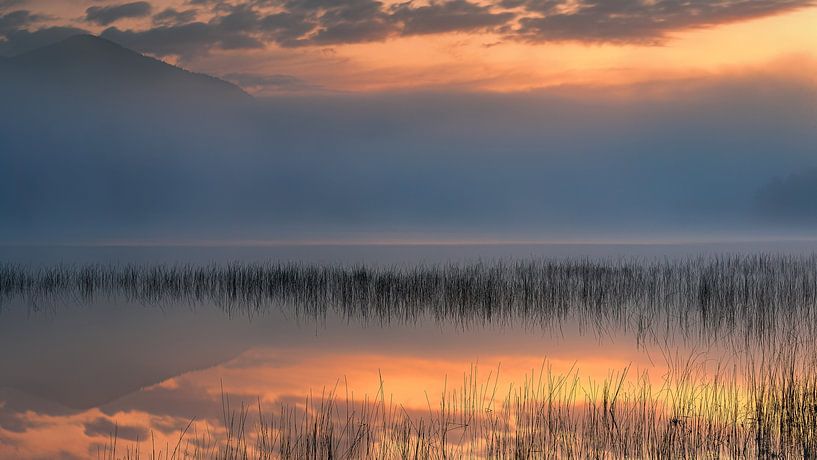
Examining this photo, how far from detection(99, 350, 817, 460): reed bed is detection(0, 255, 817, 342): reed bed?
4.20 metres

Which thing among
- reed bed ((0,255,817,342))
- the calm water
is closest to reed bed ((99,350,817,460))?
the calm water

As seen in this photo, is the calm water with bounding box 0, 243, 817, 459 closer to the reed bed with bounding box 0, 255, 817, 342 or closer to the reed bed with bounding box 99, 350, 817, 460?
the reed bed with bounding box 99, 350, 817, 460

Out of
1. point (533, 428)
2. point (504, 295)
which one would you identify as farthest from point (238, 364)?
point (504, 295)

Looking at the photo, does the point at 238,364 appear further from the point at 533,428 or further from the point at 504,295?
the point at 504,295

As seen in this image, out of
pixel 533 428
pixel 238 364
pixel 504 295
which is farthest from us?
pixel 504 295

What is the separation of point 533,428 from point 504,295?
8146 millimetres

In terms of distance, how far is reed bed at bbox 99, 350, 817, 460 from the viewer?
16.1ft

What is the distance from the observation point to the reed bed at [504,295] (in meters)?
11.3

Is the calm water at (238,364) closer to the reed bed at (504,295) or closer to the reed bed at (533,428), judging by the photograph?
the reed bed at (533,428)

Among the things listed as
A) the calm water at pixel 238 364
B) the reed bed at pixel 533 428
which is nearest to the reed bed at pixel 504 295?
the calm water at pixel 238 364

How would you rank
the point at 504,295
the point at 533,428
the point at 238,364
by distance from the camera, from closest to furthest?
the point at 533,428 → the point at 238,364 → the point at 504,295

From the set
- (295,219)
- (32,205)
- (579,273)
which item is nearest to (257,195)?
(295,219)

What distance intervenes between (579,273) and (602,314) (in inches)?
192

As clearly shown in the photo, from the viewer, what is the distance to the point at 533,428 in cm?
535
